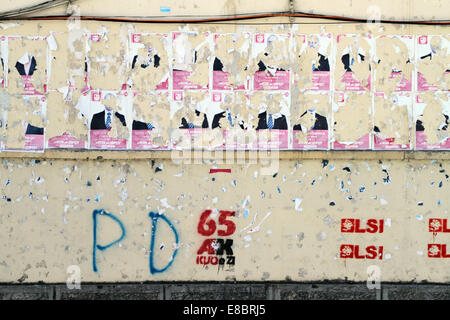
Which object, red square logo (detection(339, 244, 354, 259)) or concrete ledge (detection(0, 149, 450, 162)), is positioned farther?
red square logo (detection(339, 244, 354, 259))

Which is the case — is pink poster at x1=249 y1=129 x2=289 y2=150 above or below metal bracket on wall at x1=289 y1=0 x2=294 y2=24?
below

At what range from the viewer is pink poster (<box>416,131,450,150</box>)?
534 centimetres

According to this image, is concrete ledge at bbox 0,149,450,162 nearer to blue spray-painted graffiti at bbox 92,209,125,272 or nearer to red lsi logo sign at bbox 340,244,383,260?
blue spray-painted graffiti at bbox 92,209,125,272

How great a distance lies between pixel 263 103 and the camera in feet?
17.6

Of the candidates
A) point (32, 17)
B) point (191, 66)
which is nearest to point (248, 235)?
point (191, 66)

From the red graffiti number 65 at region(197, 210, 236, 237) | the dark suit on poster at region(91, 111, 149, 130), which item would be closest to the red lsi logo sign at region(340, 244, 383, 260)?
the red graffiti number 65 at region(197, 210, 236, 237)

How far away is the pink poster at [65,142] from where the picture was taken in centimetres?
533

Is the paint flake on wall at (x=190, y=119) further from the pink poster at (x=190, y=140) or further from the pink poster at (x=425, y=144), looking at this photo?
the pink poster at (x=425, y=144)

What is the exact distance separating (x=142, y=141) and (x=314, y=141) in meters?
→ 1.65

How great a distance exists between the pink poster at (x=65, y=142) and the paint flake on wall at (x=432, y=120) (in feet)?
10.5

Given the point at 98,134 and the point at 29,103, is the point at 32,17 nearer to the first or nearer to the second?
the point at 29,103

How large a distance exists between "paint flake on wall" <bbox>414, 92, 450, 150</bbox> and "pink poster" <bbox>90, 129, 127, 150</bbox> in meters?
2.82

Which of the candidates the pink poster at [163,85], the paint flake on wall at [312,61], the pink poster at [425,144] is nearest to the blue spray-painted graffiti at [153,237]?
the pink poster at [163,85]

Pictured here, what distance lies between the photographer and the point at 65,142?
17.5 ft
